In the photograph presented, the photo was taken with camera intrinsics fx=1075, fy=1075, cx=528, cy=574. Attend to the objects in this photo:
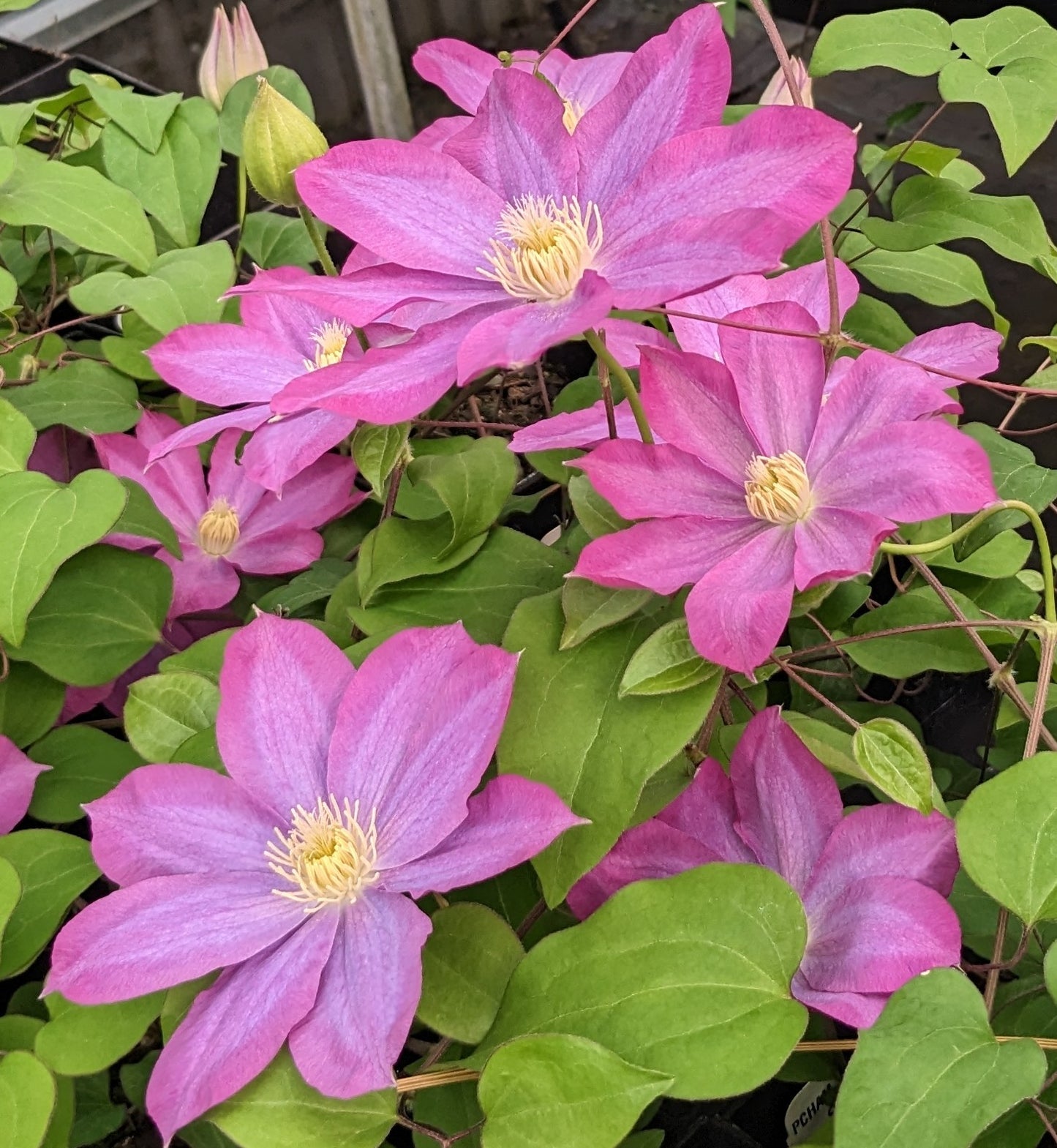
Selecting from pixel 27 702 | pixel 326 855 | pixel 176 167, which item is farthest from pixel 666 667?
pixel 176 167

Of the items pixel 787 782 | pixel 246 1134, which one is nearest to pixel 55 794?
pixel 246 1134

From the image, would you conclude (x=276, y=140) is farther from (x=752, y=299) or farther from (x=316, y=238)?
(x=752, y=299)

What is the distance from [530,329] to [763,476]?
11cm

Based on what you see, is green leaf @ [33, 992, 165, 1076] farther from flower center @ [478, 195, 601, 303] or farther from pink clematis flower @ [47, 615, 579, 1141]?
flower center @ [478, 195, 601, 303]

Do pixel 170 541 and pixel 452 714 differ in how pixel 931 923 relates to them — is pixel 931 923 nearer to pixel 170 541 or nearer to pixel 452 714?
pixel 452 714

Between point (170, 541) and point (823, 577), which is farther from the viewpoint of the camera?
point (170, 541)

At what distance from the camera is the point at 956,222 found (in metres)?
0.54

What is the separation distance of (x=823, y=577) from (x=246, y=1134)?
0.24 meters

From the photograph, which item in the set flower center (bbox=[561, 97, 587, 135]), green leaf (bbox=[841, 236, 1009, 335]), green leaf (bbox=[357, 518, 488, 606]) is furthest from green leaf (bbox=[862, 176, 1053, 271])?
green leaf (bbox=[357, 518, 488, 606])

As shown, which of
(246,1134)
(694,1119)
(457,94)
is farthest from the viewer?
(457,94)

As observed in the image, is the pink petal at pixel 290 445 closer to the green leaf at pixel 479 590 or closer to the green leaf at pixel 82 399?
the green leaf at pixel 479 590

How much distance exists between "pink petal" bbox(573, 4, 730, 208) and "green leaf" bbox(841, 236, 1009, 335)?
27 cm

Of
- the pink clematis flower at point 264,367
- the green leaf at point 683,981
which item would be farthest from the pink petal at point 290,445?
the green leaf at point 683,981

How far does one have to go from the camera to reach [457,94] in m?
0.55
